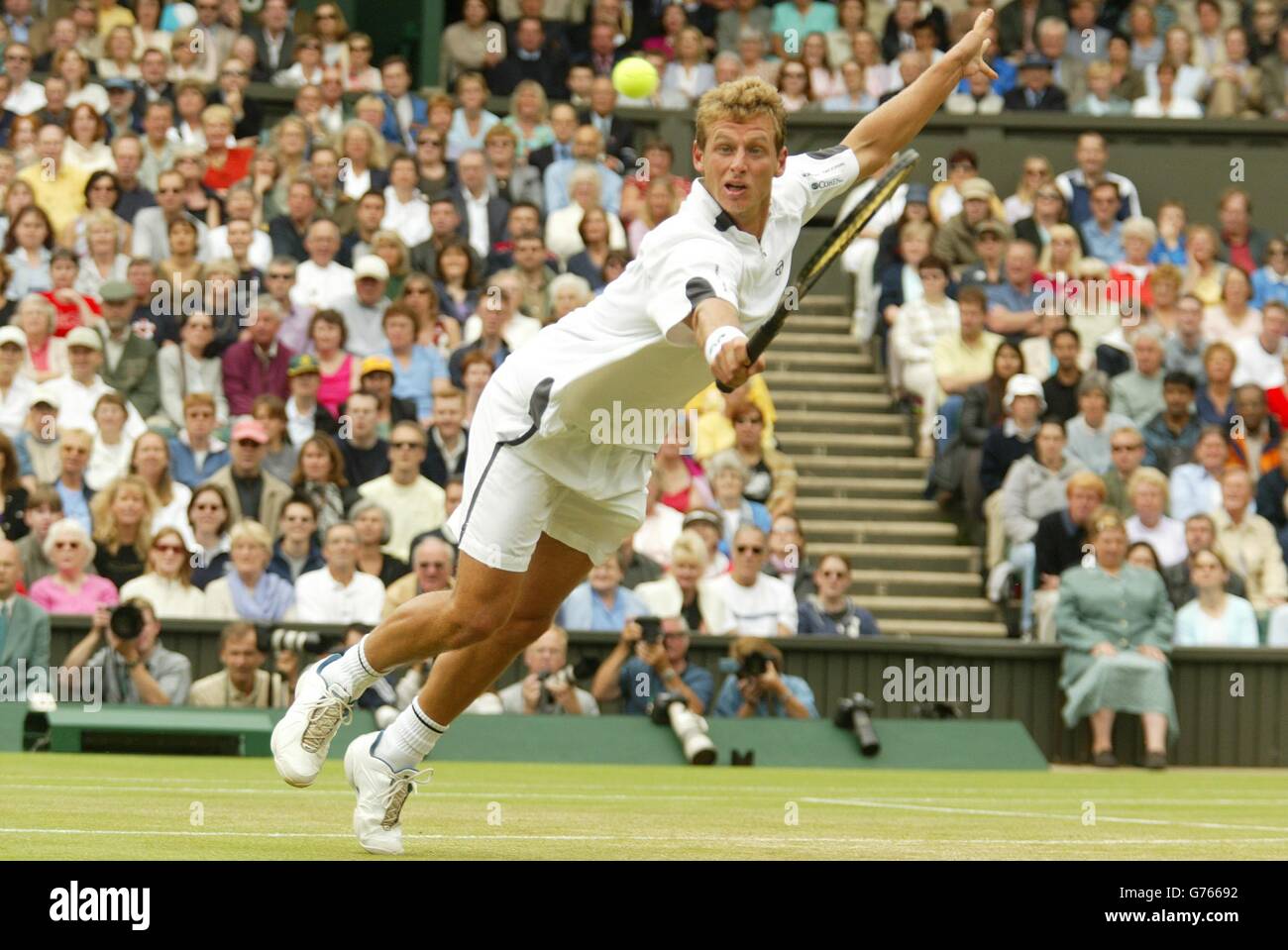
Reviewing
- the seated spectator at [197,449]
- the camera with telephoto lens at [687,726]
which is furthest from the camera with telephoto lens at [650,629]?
the seated spectator at [197,449]

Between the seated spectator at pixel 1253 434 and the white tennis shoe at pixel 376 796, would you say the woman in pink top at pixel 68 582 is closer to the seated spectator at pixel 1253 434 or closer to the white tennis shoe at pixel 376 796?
the white tennis shoe at pixel 376 796

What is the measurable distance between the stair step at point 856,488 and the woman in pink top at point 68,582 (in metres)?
6.27

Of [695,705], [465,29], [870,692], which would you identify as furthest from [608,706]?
[465,29]

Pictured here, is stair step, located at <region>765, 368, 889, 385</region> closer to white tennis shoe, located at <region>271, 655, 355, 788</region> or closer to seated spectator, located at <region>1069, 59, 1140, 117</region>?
seated spectator, located at <region>1069, 59, 1140, 117</region>

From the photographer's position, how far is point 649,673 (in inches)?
561

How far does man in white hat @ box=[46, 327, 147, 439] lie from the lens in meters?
15.9

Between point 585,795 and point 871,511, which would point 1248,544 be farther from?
point 585,795

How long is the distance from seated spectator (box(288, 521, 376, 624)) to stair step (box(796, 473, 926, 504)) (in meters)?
4.93

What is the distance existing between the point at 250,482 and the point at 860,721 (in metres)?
4.60

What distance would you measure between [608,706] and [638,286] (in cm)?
780

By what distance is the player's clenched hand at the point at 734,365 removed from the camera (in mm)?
5789

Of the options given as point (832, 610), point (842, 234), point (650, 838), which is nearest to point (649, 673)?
point (832, 610)
